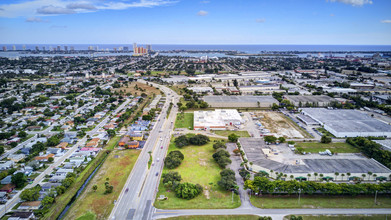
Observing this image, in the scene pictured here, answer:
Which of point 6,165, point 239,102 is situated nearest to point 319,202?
point 239,102

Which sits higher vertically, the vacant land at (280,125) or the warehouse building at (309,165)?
the vacant land at (280,125)

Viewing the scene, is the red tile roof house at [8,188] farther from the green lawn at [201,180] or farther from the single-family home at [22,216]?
the green lawn at [201,180]

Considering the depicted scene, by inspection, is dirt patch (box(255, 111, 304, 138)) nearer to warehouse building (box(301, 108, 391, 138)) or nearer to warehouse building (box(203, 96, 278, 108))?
warehouse building (box(203, 96, 278, 108))

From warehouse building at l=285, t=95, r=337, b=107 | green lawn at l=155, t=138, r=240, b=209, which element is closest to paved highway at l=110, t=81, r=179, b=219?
green lawn at l=155, t=138, r=240, b=209

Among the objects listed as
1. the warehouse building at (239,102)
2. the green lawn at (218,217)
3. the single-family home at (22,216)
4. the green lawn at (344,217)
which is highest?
the warehouse building at (239,102)

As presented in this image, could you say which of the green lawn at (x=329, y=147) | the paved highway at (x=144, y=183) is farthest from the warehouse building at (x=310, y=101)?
the paved highway at (x=144, y=183)

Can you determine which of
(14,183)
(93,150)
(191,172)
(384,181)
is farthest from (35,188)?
(384,181)

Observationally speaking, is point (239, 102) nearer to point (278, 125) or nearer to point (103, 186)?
point (278, 125)
